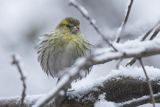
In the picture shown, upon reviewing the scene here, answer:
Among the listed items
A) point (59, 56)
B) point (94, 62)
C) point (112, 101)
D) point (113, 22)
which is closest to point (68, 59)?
point (59, 56)

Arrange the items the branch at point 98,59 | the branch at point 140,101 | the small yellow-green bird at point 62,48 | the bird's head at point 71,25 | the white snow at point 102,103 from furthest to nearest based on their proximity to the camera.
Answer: the bird's head at point 71,25 → the small yellow-green bird at point 62,48 → the white snow at point 102,103 → the branch at point 140,101 → the branch at point 98,59

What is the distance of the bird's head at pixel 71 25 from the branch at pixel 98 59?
2196 millimetres

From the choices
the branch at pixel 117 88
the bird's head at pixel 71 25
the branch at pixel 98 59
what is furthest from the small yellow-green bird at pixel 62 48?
the branch at pixel 98 59

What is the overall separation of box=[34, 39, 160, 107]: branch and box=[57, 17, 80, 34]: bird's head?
7.20ft

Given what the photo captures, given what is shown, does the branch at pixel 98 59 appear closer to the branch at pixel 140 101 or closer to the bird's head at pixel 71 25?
the branch at pixel 140 101

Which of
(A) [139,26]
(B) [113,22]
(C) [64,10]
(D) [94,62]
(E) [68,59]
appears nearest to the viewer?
(D) [94,62]

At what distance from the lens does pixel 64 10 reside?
7.32 meters

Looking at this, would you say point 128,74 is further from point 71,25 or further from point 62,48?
point 71,25

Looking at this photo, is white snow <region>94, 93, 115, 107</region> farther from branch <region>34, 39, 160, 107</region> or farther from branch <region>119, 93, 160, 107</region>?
branch <region>34, 39, 160, 107</region>

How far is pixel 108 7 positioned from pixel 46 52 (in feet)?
9.74

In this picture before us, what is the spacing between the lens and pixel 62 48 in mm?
4043

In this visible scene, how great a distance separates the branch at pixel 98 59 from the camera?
1.61 metres

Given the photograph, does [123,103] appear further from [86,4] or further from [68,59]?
[86,4]

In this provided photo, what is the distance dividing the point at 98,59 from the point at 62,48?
2332mm
